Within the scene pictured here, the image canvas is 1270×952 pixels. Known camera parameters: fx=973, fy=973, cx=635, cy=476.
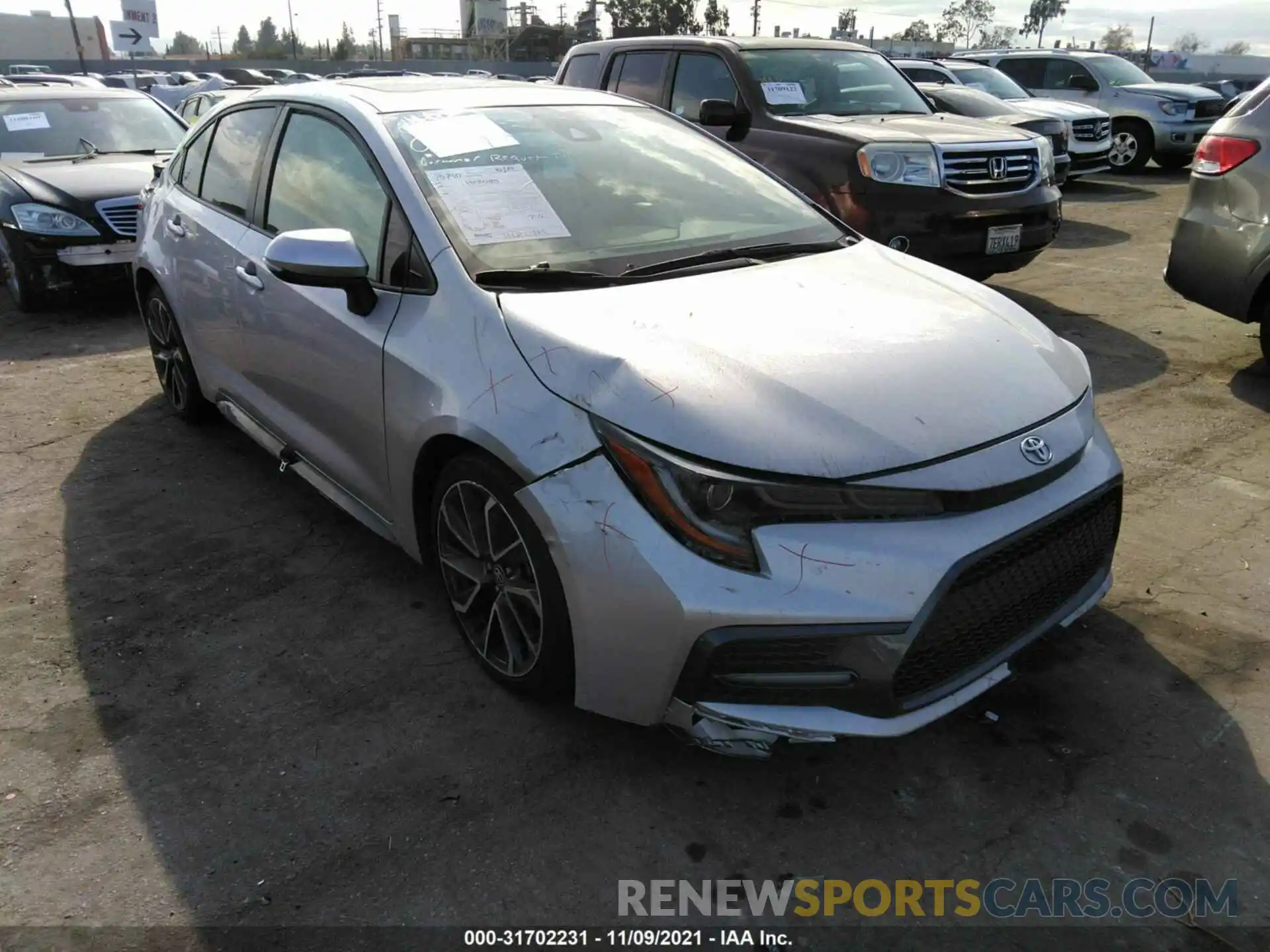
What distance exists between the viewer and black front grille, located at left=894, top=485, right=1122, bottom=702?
2219mm

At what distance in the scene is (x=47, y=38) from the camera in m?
89.2

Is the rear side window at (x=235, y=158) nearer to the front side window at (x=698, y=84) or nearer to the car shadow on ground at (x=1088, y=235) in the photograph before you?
the front side window at (x=698, y=84)

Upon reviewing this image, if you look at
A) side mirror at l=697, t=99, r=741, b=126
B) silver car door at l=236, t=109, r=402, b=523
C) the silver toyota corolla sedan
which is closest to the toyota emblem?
the silver toyota corolla sedan

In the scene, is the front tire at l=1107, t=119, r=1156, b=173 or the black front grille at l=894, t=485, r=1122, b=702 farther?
the front tire at l=1107, t=119, r=1156, b=173

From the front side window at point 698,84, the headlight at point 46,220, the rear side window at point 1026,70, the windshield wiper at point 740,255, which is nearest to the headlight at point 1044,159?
the front side window at point 698,84

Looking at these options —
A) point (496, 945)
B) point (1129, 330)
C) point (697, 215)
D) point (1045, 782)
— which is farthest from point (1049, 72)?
point (496, 945)

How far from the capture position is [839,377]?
2.38 metres

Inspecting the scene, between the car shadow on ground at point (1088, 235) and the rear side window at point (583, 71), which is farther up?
the rear side window at point (583, 71)

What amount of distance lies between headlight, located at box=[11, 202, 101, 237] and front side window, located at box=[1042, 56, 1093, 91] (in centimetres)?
1398

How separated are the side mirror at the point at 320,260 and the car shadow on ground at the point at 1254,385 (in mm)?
4659

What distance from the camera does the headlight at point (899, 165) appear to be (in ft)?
20.6

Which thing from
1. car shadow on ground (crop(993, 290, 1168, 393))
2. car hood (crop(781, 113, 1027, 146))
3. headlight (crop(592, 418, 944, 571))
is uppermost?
car hood (crop(781, 113, 1027, 146))

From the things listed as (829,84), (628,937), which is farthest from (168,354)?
(829,84)

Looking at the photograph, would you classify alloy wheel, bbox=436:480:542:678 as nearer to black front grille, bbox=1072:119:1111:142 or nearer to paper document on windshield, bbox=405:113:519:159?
paper document on windshield, bbox=405:113:519:159
